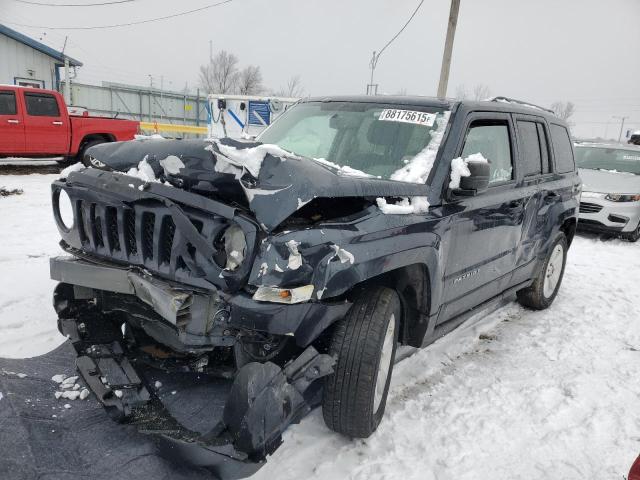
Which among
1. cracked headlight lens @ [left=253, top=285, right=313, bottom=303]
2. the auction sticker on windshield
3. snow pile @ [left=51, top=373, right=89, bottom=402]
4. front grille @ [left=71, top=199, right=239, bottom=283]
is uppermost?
the auction sticker on windshield

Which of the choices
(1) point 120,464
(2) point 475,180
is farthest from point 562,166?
(1) point 120,464

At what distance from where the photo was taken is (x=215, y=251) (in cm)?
206

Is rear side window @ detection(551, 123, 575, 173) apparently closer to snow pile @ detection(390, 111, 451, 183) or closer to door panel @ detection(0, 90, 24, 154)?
snow pile @ detection(390, 111, 451, 183)

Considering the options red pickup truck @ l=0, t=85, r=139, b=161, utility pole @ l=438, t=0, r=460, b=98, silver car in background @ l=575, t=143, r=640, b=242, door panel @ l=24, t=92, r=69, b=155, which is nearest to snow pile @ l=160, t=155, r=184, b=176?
silver car in background @ l=575, t=143, r=640, b=242

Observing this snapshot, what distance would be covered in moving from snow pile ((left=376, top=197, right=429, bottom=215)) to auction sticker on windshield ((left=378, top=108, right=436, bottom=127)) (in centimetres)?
68

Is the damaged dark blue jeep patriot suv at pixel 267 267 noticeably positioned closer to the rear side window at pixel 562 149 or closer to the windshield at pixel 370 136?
the windshield at pixel 370 136

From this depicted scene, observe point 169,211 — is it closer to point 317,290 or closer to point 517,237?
point 317,290

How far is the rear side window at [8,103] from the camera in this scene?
11273mm

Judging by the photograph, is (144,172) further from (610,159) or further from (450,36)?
(450,36)

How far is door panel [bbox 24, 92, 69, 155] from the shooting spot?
1159cm

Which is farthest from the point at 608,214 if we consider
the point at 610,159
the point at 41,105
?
the point at 41,105

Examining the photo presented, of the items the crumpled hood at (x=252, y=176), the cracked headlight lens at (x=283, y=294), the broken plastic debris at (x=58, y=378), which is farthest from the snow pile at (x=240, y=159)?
the broken plastic debris at (x=58, y=378)

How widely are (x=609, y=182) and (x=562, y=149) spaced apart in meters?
5.86

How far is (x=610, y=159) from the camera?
10.5 m
